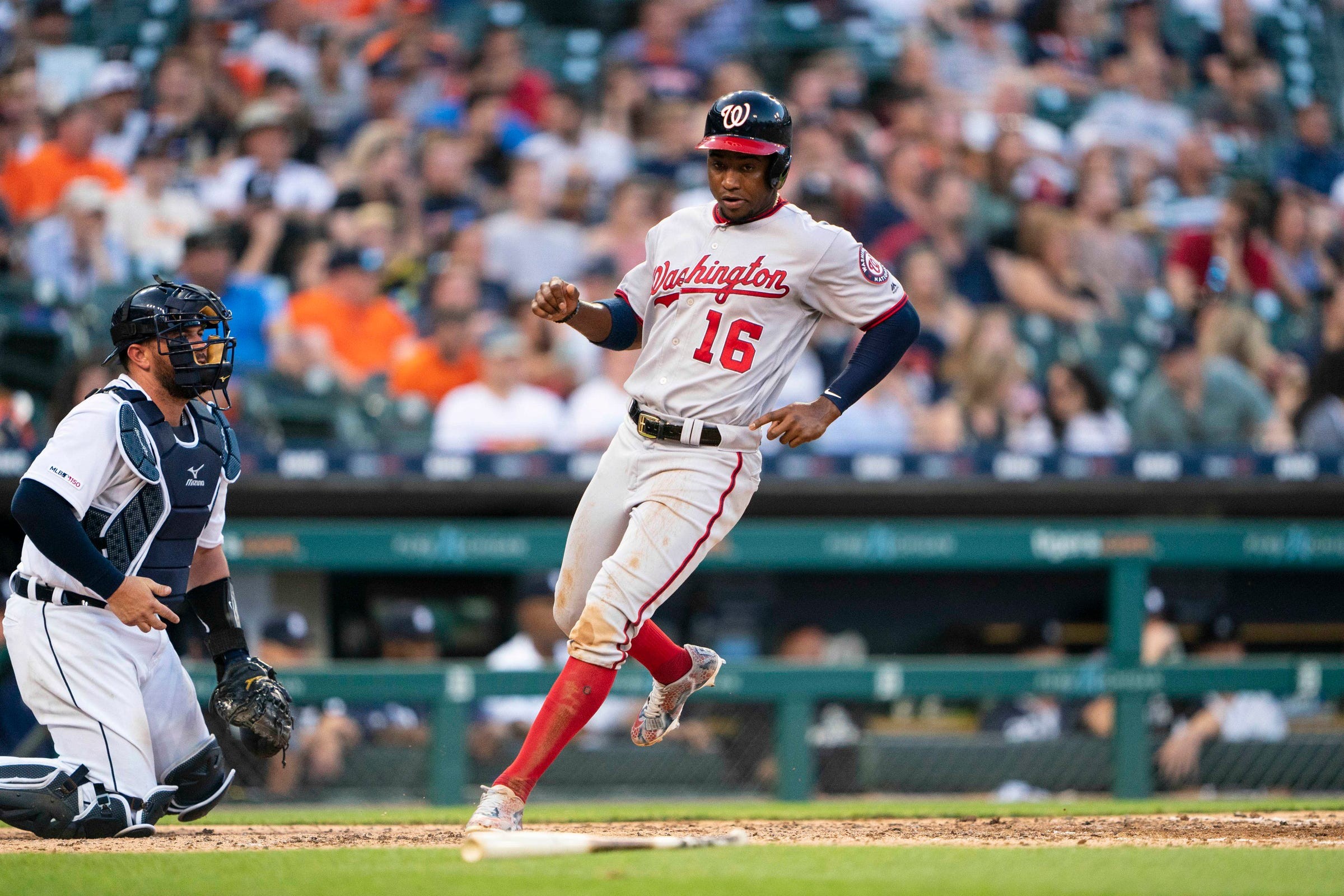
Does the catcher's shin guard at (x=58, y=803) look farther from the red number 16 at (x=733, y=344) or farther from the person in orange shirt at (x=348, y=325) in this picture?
the person in orange shirt at (x=348, y=325)

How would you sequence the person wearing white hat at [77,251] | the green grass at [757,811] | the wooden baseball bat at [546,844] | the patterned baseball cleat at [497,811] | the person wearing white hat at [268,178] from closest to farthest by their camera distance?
the wooden baseball bat at [546,844] < the patterned baseball cleat at [497,811] < the green grass at [757,811] < the person wearing white hat at [77,251] < the person wearing white hat at [268,178]

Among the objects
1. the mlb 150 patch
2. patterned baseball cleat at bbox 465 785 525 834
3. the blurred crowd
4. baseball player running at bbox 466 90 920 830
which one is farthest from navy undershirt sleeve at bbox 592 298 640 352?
the blurred crowd

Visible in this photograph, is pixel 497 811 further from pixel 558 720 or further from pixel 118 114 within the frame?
pixel 118 114

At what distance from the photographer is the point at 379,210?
8.10 meters

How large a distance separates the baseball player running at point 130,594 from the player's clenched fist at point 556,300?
0.80 metres

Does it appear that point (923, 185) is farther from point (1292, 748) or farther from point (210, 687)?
point (210, 687)

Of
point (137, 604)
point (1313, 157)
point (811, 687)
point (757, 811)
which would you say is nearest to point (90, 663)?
point (137, 604)

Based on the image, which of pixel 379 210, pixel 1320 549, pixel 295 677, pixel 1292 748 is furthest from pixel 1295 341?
pixel 295 677

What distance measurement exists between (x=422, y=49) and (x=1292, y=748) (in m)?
6.00

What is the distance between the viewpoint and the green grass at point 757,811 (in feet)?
16.2

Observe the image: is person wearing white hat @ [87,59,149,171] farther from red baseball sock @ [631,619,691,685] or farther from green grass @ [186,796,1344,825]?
red baseball sock @ [631,619,691,685]

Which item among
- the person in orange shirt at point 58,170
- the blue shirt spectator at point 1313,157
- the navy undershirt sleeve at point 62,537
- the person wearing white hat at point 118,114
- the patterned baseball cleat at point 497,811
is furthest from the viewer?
the blue shirt spectator at point 1313,157

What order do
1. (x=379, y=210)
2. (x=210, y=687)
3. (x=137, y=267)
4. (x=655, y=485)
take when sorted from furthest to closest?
(x=379, y=210) < (x=137, y=267) < (x=210, y=687) < (x=655, y=485)

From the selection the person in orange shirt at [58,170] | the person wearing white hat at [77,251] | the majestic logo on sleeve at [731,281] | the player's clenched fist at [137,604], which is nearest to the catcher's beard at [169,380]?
the player's clenched fist at [137,604]
